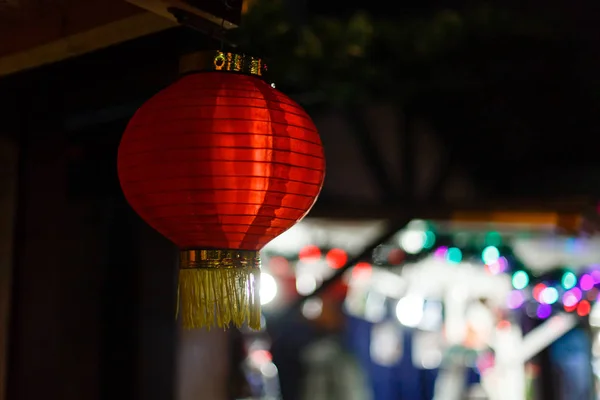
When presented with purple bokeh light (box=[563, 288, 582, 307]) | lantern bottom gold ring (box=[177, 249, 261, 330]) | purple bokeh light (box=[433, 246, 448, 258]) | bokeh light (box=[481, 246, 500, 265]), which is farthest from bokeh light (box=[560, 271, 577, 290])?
lantern bottom gold ring (box=[177, 249, 261, 330])

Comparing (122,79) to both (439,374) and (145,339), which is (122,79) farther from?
(439,374)

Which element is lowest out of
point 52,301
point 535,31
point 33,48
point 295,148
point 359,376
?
point 359,376

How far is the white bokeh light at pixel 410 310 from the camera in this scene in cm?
811

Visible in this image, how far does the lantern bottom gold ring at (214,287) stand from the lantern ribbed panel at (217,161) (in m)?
0.04

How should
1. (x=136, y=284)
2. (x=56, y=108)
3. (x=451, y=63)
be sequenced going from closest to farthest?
1. (x=56, y=108)
2. (x=136, y=284)
3. (x=451, y=63)

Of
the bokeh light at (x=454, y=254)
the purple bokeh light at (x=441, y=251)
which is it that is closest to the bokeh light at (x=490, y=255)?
the bokeh light at (x=454, y=254)

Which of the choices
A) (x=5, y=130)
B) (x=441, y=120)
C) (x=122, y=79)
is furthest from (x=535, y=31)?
(x=5, y=130)

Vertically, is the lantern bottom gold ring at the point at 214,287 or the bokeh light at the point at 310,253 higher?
the bokeh light at the point at 310,253

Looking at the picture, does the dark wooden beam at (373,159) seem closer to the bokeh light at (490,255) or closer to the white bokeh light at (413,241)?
the white bokeh light at (413,241)

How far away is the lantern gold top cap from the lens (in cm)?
199

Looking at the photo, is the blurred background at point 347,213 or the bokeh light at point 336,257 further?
the bokeh light at point 336,257

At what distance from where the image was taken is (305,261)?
268 inches

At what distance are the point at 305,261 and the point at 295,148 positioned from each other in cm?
496

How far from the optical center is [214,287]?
6.30ft
